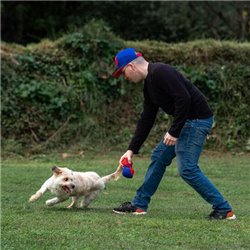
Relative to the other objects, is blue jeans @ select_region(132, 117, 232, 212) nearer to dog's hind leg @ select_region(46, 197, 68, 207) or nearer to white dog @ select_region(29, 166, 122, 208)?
white dog @ select_region(29, 166, 122, 208)

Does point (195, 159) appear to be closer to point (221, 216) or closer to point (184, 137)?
point (184, 137)

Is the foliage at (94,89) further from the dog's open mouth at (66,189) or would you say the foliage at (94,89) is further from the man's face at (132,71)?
the man's face at (132,71)

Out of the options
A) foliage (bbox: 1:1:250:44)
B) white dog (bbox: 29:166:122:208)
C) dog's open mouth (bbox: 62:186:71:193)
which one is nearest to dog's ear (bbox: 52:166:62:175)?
white dog (bbox: 29:166:122:208)

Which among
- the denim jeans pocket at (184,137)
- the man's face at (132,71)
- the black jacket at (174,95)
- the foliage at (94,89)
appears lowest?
the foliage at (94,89)

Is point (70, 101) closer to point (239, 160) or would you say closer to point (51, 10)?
point (239, 160)

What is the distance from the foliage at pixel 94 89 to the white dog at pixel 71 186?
304 inches

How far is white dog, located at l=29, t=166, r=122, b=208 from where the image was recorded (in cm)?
763

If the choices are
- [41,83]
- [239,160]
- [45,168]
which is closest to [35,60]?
[41,83]

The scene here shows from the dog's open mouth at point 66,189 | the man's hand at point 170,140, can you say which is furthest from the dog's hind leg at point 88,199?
the man's hand at point 170,140

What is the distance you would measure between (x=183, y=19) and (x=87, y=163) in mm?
11579

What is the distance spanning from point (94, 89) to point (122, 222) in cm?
1027

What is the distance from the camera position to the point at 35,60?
1691 centimetres

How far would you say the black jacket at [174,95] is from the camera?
267 inches

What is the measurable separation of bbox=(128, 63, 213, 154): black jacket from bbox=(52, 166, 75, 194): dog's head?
131 cm
